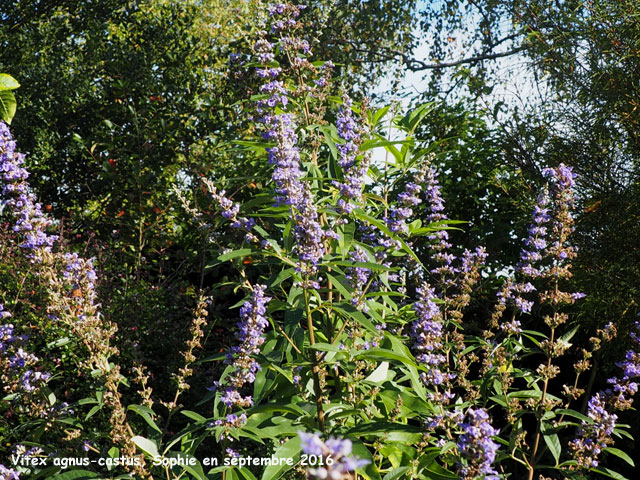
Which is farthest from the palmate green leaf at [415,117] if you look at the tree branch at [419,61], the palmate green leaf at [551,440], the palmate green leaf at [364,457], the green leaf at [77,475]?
the tree branch at [419,61]

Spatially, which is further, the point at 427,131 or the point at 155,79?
the point at 427,131

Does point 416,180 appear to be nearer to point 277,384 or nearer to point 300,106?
point 300,106

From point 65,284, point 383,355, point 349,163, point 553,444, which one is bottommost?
point 553,444

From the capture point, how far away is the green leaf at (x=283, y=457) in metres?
2.44

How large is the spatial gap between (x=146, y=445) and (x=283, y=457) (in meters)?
0.65

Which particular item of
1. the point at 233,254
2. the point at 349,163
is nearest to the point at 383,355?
the point at 233,254

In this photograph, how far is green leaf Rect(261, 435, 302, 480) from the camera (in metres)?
2.44

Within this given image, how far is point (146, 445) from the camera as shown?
8.96 feet

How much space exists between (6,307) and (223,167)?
10.4ft

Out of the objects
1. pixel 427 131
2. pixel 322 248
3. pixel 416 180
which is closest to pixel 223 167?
pixel 427 131

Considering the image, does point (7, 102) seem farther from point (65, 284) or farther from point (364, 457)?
point (364, 457)

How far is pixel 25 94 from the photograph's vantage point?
23.9 feet

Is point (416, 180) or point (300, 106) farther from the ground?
point (300, 106)

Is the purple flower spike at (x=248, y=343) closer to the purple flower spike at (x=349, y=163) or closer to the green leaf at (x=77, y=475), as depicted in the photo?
the purple flower spike at (x=349, y=163)
